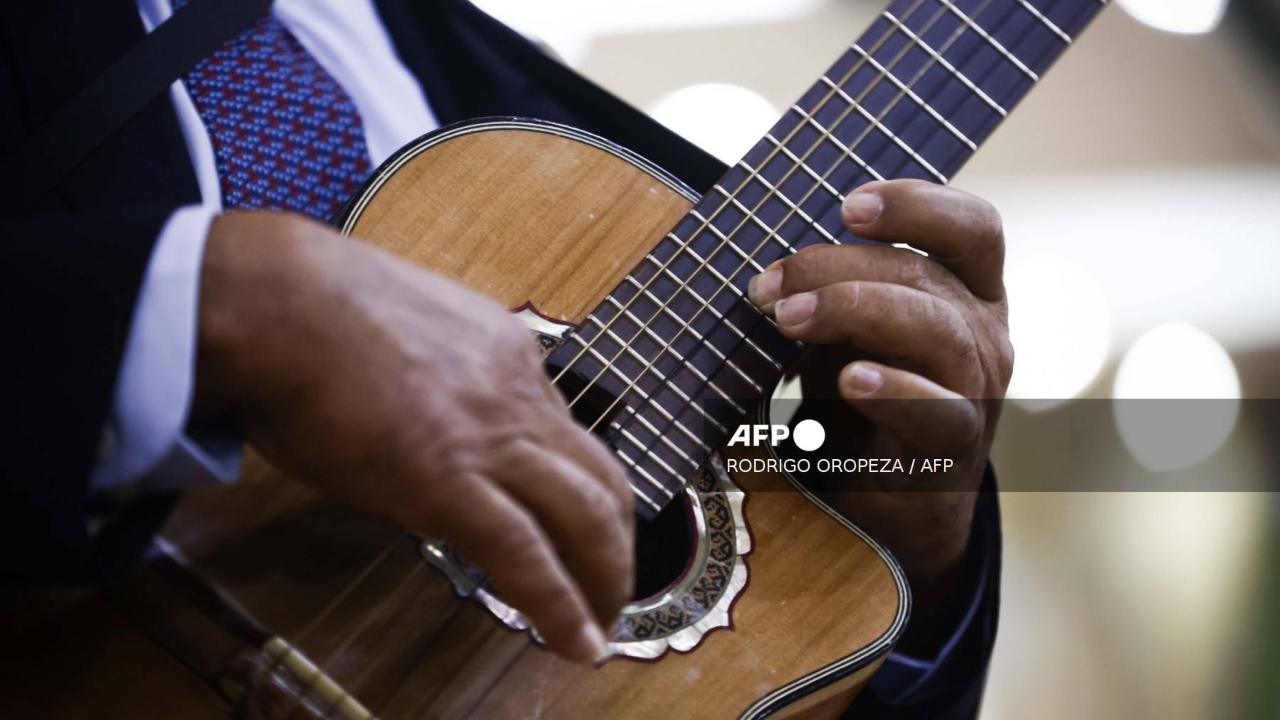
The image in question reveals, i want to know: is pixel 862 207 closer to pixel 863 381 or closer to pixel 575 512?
pixel 863 381

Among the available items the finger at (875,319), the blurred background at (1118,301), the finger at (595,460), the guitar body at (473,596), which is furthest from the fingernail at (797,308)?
the blurred background at (1118,301)

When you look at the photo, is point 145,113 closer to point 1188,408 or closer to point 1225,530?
point 1225,530

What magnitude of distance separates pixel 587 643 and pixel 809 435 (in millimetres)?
403

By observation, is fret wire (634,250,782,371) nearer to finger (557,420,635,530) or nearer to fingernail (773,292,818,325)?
fingernail (773,292,818,325)

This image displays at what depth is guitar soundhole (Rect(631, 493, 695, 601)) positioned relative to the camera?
29.2 inches

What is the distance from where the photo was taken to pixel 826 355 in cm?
89

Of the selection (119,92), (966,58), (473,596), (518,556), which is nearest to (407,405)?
(518,556)

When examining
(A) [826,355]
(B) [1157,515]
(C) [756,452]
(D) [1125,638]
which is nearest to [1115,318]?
(B) [1157,515]

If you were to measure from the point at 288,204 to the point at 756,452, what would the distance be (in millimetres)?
433

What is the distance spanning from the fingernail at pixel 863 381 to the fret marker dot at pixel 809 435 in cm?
18

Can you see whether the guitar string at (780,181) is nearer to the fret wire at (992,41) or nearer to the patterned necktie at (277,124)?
the fret wire at (992,41)

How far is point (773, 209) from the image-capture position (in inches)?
30.0

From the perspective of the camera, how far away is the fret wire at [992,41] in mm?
793

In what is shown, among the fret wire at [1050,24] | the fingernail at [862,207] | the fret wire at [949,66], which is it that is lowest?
the fingernail at [862,207]
